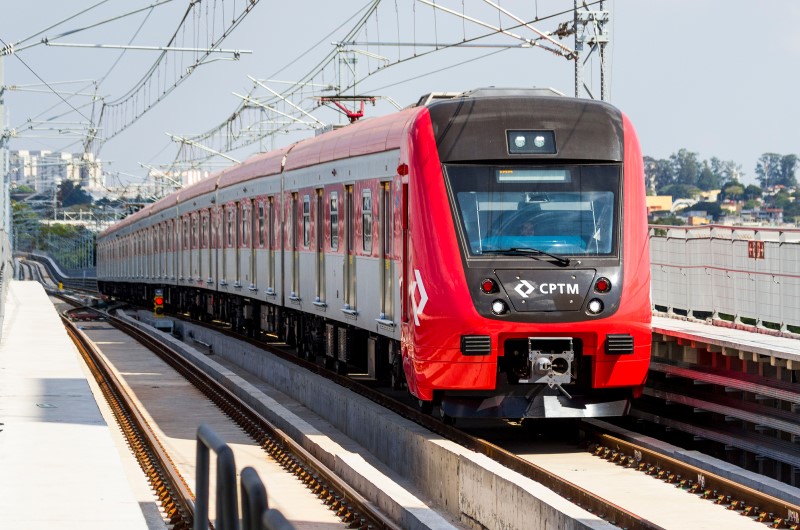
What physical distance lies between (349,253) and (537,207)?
5.33m

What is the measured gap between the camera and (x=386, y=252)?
16.2 meters

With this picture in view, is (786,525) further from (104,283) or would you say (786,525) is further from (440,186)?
(104,283)

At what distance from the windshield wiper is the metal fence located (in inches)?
149

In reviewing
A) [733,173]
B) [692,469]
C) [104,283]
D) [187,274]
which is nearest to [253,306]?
[187,274]

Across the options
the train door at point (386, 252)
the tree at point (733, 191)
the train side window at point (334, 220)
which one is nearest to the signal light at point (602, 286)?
the train door at point (386, 252)

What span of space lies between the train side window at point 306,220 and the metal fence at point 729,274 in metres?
5.34

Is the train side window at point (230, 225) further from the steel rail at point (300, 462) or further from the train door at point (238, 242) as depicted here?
the steel rail at point (300, 462)

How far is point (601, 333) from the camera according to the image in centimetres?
1357

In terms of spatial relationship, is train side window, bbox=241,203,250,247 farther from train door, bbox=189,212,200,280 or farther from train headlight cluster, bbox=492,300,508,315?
train headlight cluster, bbox=492,300,508,315

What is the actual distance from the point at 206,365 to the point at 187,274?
15207 millimetres

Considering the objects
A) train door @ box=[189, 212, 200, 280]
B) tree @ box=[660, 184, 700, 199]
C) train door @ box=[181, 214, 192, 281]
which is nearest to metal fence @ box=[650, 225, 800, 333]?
train door @ box=[189, 212, 200, 280]

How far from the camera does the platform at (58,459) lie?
33.5 feet

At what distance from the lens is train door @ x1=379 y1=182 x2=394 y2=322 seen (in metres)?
16.0

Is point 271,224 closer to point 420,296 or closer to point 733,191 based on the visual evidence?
point 420,296
